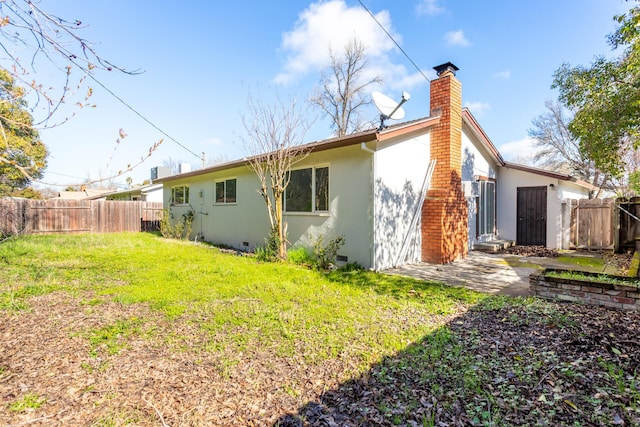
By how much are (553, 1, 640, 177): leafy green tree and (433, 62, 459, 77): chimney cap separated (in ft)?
9.31

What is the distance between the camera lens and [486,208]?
36.6ft

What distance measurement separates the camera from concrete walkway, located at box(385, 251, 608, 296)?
19.1 ft

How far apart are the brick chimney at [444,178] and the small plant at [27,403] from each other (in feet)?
24.9

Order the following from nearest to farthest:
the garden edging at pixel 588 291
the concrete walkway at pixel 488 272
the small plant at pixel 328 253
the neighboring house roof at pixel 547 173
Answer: the garden edging at pixel 588 291 < the concrete walkway at pixel 488 272 < the small plant at pixel 328 253 < the neighboring house roof at pixel 547 173

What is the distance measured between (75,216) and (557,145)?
1289 inches

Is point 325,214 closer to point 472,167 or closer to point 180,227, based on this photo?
point 472,167

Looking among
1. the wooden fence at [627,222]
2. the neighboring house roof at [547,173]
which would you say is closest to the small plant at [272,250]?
the neighboring house roof at [547,173]

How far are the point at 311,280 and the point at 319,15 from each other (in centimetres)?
803

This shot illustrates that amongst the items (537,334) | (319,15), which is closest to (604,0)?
(319,15)

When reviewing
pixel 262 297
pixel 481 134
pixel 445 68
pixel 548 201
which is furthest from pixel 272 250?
pixel 548 201

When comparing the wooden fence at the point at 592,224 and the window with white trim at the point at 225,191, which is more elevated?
the window with white trim at the point at 225,191

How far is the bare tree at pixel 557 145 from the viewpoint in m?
24.0

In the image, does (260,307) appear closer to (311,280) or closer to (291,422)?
(311,280)

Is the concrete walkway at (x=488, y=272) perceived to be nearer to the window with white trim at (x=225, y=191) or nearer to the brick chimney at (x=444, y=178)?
the brick chimney at (x=444, y=178)
